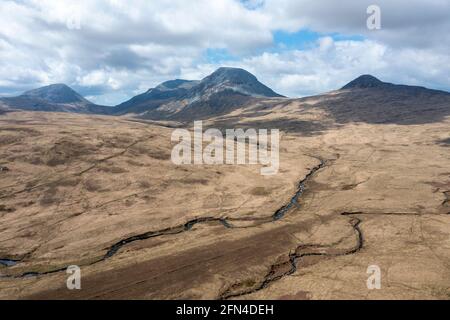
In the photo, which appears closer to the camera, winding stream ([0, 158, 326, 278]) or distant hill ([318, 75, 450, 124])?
winding stream ([0, 158, 326, 278])

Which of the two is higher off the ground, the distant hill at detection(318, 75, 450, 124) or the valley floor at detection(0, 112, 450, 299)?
the distant hill at detection(318, 75, 450, 124)

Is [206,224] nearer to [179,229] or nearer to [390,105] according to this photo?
[179,229]

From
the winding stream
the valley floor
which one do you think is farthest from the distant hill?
the winding stream

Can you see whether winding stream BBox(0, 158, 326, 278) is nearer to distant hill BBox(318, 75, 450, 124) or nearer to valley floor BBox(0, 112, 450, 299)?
valley floor BBox(0, 112, 450, 299)

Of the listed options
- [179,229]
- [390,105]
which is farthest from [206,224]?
[390,105]

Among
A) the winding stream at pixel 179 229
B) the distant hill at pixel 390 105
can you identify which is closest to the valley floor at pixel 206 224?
the winding stream at pixel 179 229

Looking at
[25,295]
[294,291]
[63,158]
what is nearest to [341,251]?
[294,291]

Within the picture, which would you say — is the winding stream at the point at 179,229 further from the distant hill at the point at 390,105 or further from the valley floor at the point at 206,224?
the distant hill at the point at 390,105
